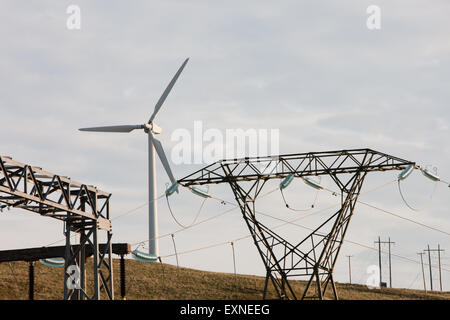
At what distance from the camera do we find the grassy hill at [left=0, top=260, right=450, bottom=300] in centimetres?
7438

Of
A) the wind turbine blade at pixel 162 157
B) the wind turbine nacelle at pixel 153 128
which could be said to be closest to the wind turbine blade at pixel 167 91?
the wind turbine nacelle at pixel 153 128

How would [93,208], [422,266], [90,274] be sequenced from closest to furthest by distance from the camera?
1. [93,208]
2. [90,274]
3. [422,266]

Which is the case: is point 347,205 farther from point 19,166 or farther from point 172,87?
point 172,87

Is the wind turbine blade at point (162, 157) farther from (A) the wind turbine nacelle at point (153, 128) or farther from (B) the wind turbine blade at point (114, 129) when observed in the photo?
(B) the wind turbine blade at point (114, 129)

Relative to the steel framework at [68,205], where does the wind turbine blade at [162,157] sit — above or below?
above

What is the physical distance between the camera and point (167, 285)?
8431 centimetres

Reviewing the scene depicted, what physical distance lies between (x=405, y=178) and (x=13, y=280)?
163 ft

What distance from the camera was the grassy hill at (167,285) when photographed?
74375 millimetres

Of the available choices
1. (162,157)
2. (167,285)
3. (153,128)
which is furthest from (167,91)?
(167,285)

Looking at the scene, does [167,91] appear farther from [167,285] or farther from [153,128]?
[167,285]
